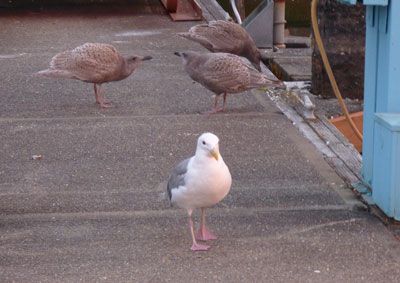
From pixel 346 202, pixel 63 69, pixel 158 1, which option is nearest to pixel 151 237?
pixel 346 202

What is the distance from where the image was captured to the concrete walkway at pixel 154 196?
5402 mm

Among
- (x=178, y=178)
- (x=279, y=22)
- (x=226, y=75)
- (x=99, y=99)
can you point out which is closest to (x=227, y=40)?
(x=226, y=75)

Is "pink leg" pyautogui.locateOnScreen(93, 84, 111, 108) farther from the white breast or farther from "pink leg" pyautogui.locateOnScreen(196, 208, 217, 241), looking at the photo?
the white breast

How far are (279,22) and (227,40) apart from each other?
7.96ft

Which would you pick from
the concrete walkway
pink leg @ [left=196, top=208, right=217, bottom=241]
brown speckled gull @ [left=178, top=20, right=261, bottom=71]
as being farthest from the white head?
brown speckled gull @ [left=178, top=20, right=261, bottom=71]

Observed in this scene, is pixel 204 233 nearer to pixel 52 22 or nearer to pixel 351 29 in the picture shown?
pixel 351 29

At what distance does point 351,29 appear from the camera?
10203 millimetres

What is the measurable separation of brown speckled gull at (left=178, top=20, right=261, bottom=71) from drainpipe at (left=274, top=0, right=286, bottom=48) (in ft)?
7.25

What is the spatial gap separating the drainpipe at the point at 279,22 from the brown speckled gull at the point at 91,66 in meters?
3.98

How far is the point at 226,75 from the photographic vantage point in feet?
30.4

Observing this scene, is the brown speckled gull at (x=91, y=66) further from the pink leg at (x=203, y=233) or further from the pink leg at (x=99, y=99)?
the pink leg at (x=203, y=233)

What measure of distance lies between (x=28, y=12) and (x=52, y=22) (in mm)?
1208

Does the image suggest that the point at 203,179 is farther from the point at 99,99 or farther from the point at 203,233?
the point at 99,99

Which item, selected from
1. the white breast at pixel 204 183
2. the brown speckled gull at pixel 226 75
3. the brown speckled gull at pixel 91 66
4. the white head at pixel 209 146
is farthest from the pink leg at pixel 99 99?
the white head at pixel 209 146
